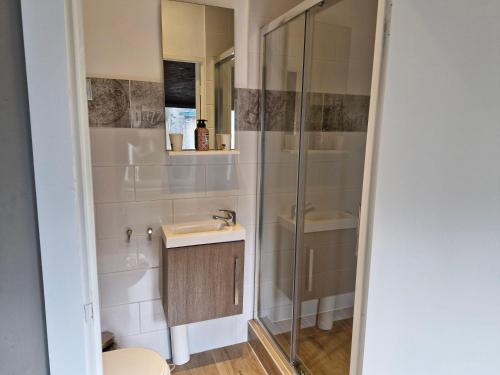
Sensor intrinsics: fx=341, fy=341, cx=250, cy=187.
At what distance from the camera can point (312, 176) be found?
1.98 metres

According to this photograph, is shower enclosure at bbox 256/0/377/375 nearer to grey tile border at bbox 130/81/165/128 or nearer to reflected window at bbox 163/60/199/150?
reflected window at bbox 163/60/199/150

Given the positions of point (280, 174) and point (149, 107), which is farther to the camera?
point (280, 174)

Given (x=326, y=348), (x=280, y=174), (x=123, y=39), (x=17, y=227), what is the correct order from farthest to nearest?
(x=280, y=174)
(x=326, y=348)
(x=123, y=39)
(x=17, y=227)

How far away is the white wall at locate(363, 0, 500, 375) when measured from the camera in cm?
108

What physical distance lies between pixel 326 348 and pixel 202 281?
794 millimetres

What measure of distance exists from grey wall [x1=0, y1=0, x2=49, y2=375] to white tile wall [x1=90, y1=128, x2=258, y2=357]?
1227mm

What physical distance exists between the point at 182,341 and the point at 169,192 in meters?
0.93

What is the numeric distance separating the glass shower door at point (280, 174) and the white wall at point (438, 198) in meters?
0.88

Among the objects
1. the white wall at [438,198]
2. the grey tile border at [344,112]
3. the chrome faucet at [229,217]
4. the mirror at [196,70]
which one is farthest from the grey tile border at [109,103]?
the white wall at [438,198]

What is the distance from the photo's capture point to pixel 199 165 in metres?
2.06

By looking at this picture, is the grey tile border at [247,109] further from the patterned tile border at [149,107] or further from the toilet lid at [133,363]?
the toilet lid at [133,363]

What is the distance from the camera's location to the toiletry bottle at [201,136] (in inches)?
77.0

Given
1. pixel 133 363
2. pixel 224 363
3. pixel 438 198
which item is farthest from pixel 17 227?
pixel 224 363

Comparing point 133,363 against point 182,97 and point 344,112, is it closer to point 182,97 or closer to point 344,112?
point 182,97
